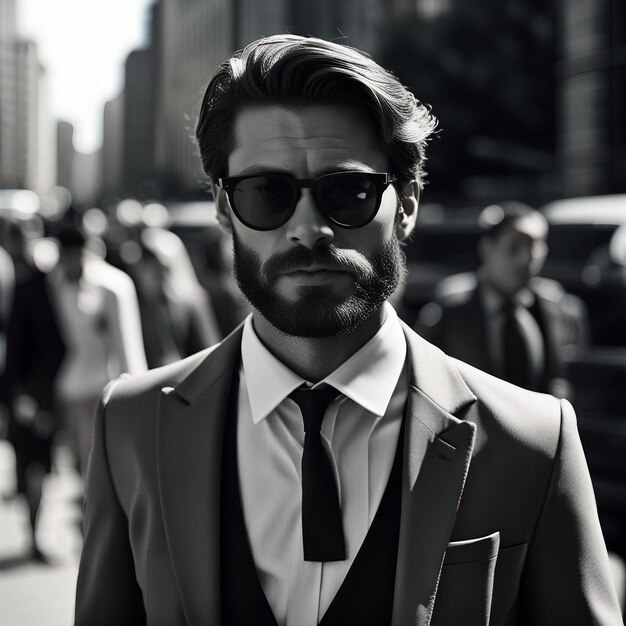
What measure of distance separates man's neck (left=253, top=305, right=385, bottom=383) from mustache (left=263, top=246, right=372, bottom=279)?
0.45 feet

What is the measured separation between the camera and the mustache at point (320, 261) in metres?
1.86

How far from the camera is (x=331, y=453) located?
6.20 ft

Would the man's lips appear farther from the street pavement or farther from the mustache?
the street pavement

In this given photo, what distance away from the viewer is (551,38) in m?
32.6

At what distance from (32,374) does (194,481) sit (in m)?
4.46

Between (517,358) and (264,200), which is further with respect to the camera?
(517,358)

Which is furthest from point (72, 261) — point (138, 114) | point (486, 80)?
point (138, 114)

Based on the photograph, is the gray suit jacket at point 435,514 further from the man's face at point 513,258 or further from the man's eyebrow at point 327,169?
the man's face at point 513,258

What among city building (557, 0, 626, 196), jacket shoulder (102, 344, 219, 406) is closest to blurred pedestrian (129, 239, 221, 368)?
jacket shoulder (102, 344, 219, 406)

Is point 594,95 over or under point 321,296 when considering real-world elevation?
over

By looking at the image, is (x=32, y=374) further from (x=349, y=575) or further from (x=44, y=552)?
(x=349, y=575)

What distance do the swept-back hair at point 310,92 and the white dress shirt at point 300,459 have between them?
365mm

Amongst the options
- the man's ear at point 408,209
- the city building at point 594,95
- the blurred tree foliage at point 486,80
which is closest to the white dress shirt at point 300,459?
the man's ear at point 408,209

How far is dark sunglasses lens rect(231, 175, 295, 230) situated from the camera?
1890 millimetres
